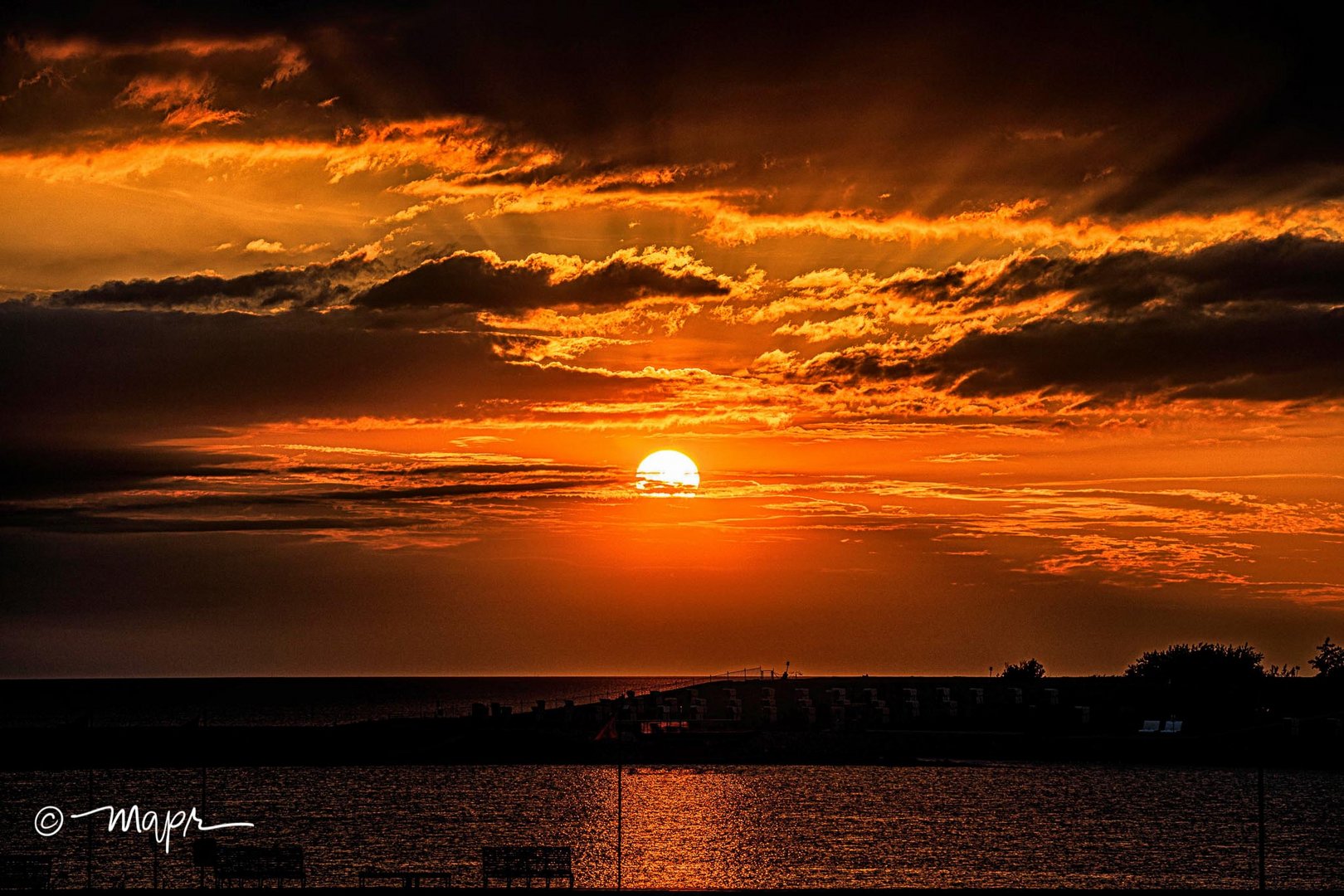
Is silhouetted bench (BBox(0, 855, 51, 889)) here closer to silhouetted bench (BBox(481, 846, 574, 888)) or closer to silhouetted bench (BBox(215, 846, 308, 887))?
silhouetted bench (BBox(215, 846, 308, 887))

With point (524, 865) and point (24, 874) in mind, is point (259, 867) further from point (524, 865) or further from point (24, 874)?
point (524, 865)

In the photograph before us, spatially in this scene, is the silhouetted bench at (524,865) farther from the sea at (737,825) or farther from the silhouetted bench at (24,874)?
the silhouetted bench at (24,874)

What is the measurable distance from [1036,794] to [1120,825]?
110 feet

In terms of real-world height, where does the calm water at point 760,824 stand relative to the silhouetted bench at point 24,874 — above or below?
below

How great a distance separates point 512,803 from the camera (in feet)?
497

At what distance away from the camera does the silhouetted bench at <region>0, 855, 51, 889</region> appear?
73.3 metres

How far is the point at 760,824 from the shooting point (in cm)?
12962

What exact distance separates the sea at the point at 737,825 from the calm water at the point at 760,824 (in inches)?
15.4

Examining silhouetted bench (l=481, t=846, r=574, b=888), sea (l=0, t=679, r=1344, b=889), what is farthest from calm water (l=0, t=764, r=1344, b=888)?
silhouetted bench (l=481, t=846, r=574, b=888)

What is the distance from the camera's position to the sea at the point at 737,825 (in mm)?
95188

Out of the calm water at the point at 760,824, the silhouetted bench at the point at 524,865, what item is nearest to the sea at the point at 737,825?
the calm water at the point at 760,824

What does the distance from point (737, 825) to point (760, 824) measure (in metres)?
2.22

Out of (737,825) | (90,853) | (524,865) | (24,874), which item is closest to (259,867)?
(90,853)

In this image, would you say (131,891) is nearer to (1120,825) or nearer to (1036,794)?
(1120,825)
